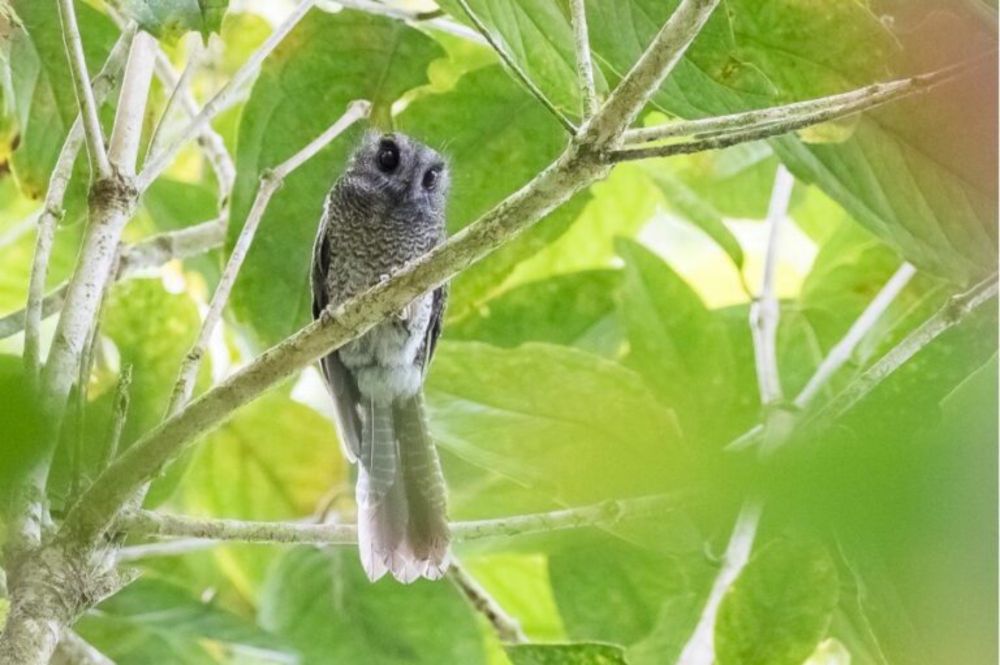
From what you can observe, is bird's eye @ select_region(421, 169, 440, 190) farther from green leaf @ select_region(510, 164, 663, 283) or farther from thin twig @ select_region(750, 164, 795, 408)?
thin twig @ select_region(750, 164, 795, 408)

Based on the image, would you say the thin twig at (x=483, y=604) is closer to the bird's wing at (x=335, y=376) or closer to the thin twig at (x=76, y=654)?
the bird's wing at (x=335, y=376)

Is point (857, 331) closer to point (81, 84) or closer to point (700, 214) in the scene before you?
point (700, 214)

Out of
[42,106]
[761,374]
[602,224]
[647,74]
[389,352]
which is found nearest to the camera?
[647,74]

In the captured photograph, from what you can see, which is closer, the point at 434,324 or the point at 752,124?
the point at 752,124

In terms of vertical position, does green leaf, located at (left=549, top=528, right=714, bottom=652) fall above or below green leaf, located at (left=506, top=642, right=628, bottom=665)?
above

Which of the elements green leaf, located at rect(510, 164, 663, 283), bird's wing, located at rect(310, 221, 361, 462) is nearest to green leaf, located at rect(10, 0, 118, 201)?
bird's wing, located at rect(310, 221, 361, 462)

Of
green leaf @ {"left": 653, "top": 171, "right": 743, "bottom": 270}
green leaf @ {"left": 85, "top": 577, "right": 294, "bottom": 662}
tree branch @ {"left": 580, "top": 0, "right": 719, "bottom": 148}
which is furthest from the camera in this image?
green leaf @ {"left": 653, "top": 171, "right": 743, "bottom": 270}

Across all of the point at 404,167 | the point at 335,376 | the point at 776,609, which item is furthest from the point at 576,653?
the point at 404,167
